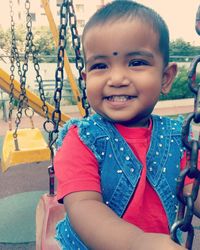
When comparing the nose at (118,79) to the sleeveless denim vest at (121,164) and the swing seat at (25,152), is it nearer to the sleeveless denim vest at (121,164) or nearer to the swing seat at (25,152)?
the sleeveless denim vest at (121,164)

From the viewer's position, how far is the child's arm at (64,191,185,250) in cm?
52

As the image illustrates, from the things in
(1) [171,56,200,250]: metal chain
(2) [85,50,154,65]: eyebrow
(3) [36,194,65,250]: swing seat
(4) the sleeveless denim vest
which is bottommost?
(3) [36,194,65,250]: swing seat

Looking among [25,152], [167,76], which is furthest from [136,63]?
[25,152]

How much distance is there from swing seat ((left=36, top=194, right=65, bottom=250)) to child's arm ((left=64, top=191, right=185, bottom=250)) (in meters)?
0.35

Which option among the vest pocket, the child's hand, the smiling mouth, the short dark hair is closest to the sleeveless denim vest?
the vest pocket

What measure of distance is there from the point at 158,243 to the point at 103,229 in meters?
0.14

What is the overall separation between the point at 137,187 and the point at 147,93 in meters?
0.23

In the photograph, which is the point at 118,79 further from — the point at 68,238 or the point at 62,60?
the point at 62,60

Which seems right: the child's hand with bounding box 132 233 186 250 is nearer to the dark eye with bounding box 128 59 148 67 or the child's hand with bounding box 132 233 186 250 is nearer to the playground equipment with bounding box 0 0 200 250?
the playground equipment with bounding box 0 0 200 250

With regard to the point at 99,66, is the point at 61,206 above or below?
below

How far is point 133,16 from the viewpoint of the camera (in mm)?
832

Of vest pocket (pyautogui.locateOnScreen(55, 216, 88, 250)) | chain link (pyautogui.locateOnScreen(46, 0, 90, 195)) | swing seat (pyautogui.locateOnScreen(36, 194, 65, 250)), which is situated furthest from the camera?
chain link (pyautogui.locateOnScreen(46, 0, 90, 195))

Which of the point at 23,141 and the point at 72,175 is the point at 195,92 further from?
the point at 23,141

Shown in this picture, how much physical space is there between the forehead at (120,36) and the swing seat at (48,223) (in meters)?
0.58
